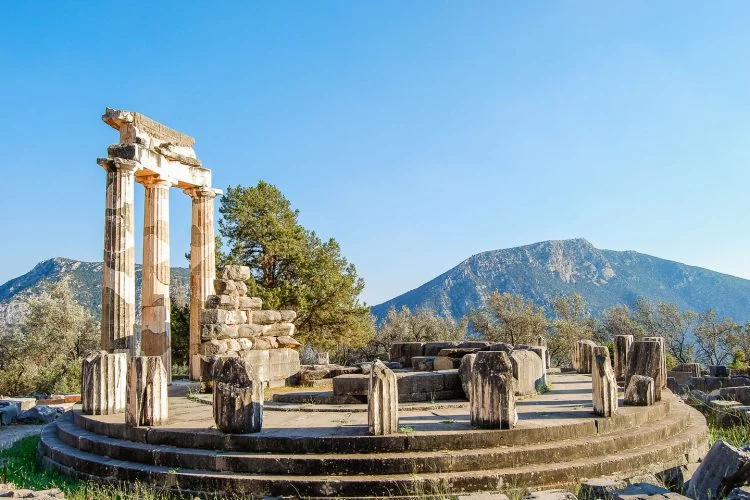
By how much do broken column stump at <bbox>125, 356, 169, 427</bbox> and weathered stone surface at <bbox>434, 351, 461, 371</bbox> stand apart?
6.79 meters

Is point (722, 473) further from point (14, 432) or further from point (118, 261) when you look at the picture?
point (118, 261)

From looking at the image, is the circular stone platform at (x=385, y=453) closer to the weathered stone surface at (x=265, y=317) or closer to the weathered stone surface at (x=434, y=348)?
the weathered stone surface at (x=265, y=317)

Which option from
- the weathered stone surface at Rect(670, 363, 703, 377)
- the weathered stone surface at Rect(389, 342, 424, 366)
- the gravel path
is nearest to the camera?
the gravel path

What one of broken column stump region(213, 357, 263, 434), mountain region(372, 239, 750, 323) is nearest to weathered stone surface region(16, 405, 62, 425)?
broken column stump region(213, 357, 263, 434)

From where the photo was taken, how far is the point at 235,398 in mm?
8180

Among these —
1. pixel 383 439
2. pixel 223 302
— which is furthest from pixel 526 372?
pixel 223 302

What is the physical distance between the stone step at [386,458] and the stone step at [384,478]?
75mm

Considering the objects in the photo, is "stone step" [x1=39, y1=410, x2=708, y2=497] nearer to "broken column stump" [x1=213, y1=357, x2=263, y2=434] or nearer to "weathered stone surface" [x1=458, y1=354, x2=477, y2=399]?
"broken column stump" [x1=213, y1=357, x2=263, y2=434]

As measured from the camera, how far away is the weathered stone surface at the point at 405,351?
1844cm

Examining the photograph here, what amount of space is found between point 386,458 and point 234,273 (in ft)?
31.8

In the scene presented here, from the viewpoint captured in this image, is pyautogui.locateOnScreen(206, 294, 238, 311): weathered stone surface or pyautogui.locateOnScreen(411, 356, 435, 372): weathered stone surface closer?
pyautogui.locateOnScreen(411, 356, 435, 372): weathered stone surface

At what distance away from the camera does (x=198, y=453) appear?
309 inches

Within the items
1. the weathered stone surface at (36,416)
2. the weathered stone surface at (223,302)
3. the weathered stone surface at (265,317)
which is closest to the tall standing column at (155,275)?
the weathered stone surface at (36,416)

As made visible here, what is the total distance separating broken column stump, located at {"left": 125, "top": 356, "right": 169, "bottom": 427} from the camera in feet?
29.9
